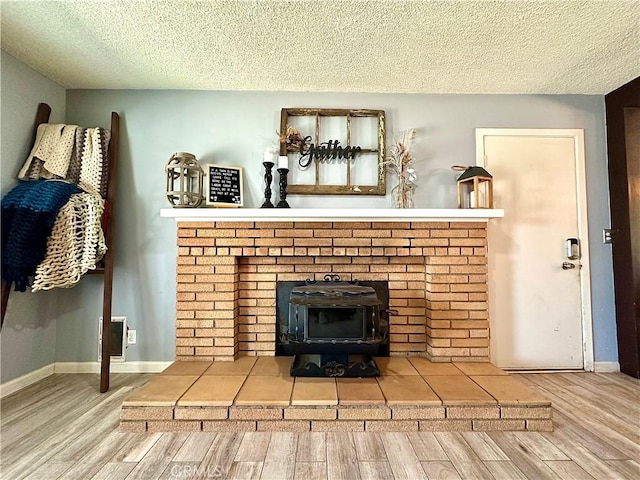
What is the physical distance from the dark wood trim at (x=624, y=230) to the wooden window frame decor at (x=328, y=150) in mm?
1772

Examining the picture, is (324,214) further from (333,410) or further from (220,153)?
(333,410)

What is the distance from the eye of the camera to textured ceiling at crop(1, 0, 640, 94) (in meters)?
1.73

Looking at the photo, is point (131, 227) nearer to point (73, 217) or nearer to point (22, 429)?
point (73, 217)

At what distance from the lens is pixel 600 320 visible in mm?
2578

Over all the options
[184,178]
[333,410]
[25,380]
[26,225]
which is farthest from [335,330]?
[25,380]

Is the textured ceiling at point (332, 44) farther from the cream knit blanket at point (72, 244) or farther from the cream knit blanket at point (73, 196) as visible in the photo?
the cream knit blanket at point (72, 244)

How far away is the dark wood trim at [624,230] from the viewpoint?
8.03 feet

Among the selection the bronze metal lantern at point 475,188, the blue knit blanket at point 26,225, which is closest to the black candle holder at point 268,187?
the blue knit blanket at point 26,225

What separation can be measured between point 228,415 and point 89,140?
6.89 ft

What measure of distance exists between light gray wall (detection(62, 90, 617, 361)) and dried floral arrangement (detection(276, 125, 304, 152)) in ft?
0.39

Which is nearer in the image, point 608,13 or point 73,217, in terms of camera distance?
point 608,13

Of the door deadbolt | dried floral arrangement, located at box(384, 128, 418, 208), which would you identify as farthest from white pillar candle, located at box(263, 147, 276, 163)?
the door deadbolt

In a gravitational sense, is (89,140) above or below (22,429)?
above

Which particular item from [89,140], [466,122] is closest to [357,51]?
[466,122]
